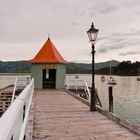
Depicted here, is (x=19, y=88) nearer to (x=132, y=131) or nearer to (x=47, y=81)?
(x=47, y=81)

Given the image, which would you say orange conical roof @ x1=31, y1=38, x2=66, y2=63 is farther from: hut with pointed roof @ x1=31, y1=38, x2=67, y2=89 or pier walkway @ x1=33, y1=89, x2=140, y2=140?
pier walkway @ x1=33, y1=89, x2=140, y2=140

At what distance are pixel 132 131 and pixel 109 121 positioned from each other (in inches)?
59.5

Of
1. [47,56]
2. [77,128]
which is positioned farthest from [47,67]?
[77,128]

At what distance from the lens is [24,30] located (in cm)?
2912

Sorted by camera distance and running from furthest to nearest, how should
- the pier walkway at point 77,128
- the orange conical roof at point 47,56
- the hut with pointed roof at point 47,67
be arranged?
the orange conical roof at point 47,56, the hut with pointed roof at point 47,67, the pier walkway at point 77,128

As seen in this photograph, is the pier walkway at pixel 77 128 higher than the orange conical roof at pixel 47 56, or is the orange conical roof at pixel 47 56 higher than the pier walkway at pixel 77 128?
the orange conical roof at pixel 47 56

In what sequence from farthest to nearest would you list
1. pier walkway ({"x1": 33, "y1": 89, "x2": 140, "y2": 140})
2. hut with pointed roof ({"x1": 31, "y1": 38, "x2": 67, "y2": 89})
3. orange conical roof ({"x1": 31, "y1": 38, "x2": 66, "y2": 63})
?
orange conical roof ({"x1": 31, "y1": 38, "x2": 66, "y2": 63}) < hut with pointed roof ({"x1": 31, "y1": 38, "x2": 67, "y2": 89}) < pier walkway ({"x1": 33, "y1": 89, "x2": 140, "y2": 140})

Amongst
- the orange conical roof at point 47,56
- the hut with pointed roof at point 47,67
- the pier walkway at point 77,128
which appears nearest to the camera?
the pier walkway at point 77,128

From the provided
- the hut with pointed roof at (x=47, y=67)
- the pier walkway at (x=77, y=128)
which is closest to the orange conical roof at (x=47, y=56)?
the hut with pointed roof at (x=47, y=67)

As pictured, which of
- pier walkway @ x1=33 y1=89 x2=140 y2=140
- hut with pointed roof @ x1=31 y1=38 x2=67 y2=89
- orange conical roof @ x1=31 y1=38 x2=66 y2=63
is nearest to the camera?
pier walkway @ x1=33 y1=89 x2=140 y2=140

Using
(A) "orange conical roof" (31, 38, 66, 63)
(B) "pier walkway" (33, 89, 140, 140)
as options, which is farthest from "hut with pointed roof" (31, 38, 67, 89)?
(B) "pier walkway" (33, 89, 140, 140)

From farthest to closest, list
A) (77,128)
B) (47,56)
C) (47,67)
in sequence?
(47,56) → (47,67) → (77,128)

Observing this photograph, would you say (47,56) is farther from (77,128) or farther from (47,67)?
(77,128)

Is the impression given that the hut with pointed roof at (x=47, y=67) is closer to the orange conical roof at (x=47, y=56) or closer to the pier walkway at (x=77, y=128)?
the orange conical roof at (x=47, y=56)
